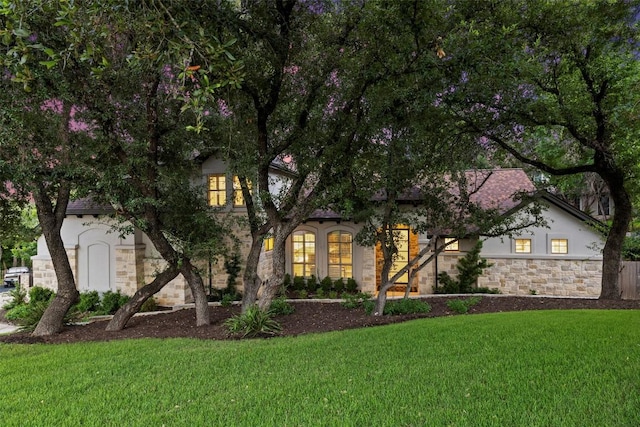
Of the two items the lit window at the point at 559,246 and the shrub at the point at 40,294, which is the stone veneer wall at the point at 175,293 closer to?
the shrub at the point at 40,294

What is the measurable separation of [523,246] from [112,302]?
1510 cm

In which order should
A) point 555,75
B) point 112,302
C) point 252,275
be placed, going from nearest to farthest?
1. point 555,75
2. point 252,275
3. point 112,302

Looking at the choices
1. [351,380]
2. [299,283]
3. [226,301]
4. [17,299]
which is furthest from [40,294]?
[351,380]

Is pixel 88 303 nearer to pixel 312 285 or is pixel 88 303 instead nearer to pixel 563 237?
pixel 312 285

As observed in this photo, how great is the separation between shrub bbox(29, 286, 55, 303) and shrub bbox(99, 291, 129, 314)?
7.32ft

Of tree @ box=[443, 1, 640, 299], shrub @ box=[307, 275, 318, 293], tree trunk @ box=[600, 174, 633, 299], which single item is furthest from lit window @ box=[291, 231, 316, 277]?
tree trunk @ box=[600, 174, 633, 299]

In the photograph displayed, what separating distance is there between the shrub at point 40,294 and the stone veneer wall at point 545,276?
16247 mm

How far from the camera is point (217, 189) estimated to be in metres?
13.8

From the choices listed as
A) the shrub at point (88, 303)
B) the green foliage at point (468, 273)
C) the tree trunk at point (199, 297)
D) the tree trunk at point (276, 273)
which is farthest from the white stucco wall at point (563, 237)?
the shrub at point (88, 303)

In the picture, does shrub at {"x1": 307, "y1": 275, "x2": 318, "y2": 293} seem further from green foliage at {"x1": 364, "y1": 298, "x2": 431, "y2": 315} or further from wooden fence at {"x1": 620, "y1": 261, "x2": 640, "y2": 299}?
wooden fence at {"x1": 620, "y1": 261, "x2": 640, "y2": 299}

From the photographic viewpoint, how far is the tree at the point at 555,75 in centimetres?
758

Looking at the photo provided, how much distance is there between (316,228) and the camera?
15.7m

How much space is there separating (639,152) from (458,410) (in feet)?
28.7

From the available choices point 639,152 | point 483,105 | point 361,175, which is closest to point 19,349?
point 361,175
